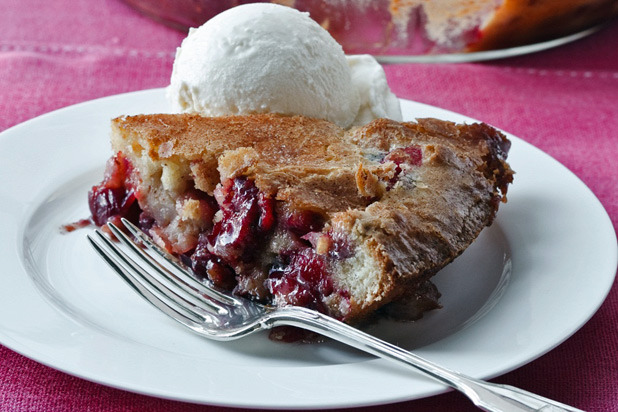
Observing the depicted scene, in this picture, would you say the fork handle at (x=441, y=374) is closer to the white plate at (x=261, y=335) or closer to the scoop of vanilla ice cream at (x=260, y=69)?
the white plate at (x=261, y=335)

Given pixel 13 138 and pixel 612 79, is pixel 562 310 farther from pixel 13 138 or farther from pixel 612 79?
pixel 612 79

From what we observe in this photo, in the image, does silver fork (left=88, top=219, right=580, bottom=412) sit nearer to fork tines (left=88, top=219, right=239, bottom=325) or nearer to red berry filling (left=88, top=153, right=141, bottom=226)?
fork tines (left=88, top=219, right=239, bottom=325)

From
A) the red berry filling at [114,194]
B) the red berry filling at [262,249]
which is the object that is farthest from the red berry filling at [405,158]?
the red berry filling at [114,194]

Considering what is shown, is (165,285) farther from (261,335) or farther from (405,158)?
(405,158)

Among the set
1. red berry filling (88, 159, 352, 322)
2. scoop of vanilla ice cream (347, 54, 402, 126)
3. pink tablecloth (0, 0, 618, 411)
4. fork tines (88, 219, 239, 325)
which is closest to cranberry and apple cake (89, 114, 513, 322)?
red berry filling (88, 159, 352, 322)

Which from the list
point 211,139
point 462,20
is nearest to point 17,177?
point 211,139

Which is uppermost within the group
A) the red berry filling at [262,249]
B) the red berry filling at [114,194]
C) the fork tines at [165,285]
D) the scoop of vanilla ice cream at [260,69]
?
the scoop of vanilla ice cream at [260,69]
